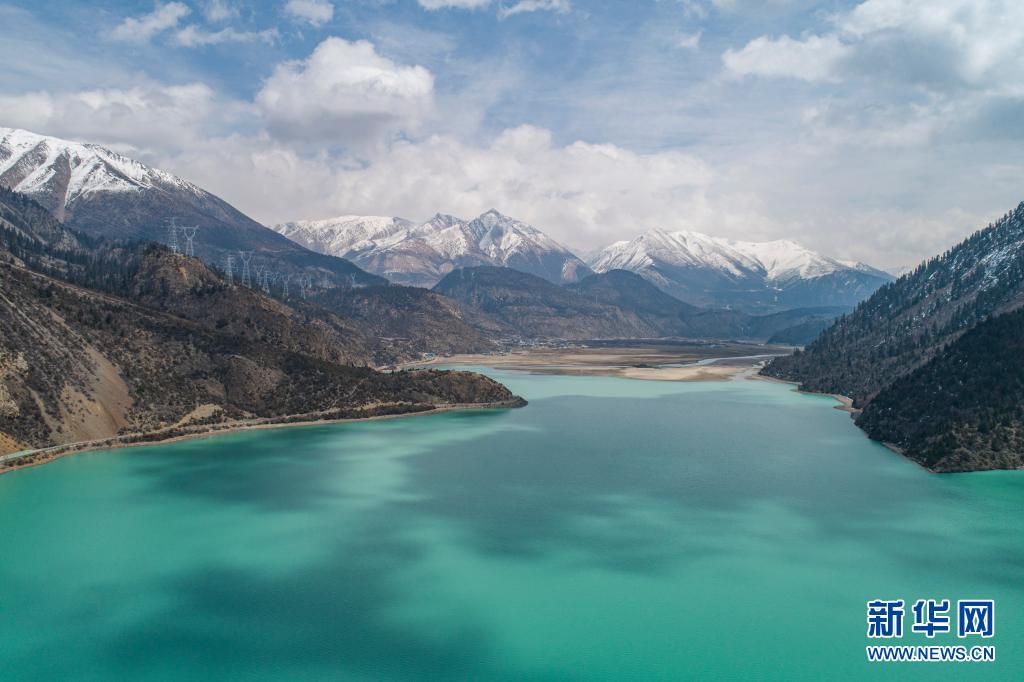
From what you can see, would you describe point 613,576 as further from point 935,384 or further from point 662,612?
point 935,384

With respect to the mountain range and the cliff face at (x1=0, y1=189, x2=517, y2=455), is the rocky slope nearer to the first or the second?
the mountain range

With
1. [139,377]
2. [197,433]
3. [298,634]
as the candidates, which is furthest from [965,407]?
[139,377]

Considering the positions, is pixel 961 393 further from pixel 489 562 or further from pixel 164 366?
pixel 164 366

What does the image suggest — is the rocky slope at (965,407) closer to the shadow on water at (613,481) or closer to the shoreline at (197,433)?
the shadow on water at (613,481)

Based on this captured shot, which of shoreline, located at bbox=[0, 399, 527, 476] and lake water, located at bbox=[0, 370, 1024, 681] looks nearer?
lake water, located at bbox=[0, 370, 1024, 681]

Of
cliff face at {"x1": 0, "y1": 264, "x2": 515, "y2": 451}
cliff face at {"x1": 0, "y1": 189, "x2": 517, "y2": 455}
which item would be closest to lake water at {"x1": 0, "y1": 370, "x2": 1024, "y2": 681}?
cliff face at {"x1": 0, "y1": 189, "x2": 517, "y2": 455}

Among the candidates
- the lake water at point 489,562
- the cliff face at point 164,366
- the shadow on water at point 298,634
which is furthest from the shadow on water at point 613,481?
the shadow on water at point 298,634
